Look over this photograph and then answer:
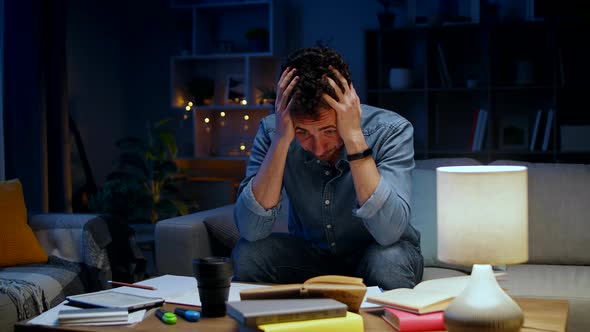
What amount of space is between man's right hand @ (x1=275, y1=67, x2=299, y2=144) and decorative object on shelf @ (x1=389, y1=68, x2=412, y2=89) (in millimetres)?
2985

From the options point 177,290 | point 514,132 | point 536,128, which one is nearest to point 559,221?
point 177,290

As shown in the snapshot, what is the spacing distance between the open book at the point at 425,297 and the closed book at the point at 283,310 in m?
0.14

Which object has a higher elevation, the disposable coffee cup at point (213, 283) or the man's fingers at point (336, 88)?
the man's fingers at point (336, 88)

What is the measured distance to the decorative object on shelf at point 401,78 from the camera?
4.78 meters

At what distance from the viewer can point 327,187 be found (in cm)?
200

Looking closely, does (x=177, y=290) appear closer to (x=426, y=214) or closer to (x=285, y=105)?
(x=285, y=105)

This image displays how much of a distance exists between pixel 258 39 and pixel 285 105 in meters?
3.18

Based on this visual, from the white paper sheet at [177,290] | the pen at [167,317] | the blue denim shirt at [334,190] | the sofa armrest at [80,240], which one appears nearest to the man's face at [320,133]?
the blue denim shirt at [334,190]

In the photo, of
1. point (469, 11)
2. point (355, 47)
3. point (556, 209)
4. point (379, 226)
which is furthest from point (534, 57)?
point (379, 226)

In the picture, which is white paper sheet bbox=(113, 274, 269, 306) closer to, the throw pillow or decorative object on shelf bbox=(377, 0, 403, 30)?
the throw pillow

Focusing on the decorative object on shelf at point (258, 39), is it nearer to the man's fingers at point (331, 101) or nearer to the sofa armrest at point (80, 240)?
the sofa armrest at point (80, 240)

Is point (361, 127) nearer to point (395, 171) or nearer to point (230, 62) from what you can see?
point (395, 171)

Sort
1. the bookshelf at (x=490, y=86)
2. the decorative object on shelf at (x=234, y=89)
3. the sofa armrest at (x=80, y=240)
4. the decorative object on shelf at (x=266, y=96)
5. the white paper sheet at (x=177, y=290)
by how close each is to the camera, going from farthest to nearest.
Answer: the decorative object on shelf at (x=234, y=89)
the decorative object on shelf at (x=266, y=96)
the bookshelf at (x=490, y=86)
the sofa armrest at (x=80, y=240)
the white paper sheet at (x=177, y=290)

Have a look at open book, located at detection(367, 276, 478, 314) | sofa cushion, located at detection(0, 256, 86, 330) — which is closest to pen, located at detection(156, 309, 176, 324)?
open book, located at detection(367, 276, 478, 314)
